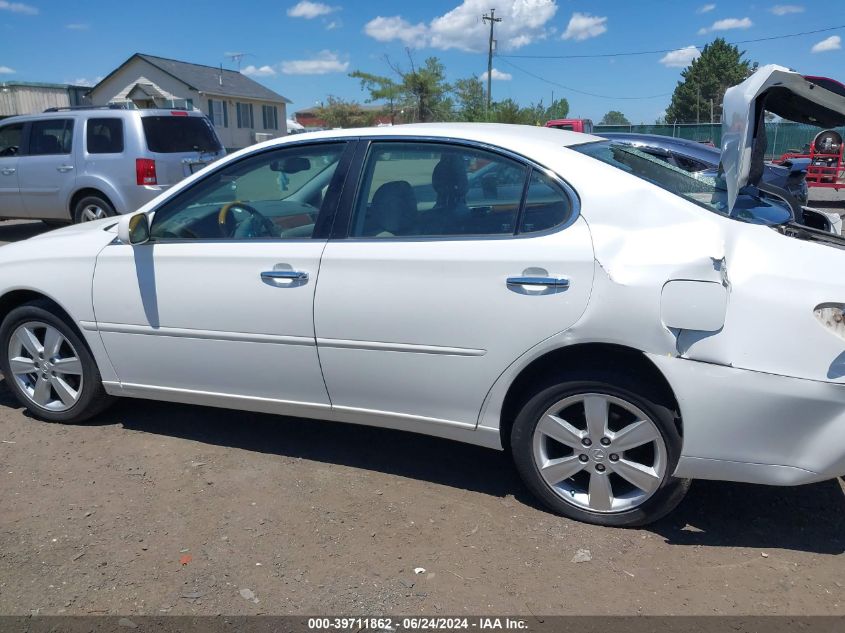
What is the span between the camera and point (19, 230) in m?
12.8

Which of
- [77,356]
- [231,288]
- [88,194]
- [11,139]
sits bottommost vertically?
[77,356]

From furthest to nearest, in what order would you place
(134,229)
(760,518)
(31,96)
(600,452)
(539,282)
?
(31,96) → (134,229) → (760,518) → (600,452) → (539,282)

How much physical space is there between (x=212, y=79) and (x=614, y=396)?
141ft

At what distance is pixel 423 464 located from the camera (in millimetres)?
3945

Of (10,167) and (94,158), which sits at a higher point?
(94,158)

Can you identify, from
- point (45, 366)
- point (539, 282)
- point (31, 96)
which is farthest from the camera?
point (31, 96)

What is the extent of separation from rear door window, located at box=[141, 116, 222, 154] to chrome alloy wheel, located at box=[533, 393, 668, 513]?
26.5 ft

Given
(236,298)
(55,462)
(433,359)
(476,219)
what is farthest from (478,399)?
(55,462)

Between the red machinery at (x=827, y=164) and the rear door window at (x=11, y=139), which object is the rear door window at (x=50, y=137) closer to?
the rear door window at (x=11, y=139)

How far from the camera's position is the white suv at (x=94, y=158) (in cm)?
966

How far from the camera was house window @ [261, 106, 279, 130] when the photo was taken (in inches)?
1823

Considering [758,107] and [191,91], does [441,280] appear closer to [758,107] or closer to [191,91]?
[758,107]

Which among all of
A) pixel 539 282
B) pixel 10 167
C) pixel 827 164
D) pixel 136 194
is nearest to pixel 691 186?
pixel 539 282

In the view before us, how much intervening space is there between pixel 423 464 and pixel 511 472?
47 centimetres
